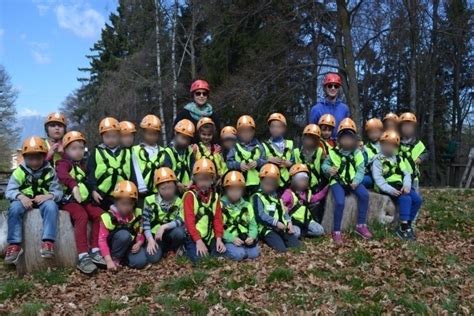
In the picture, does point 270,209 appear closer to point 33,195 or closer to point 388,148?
point 388,148

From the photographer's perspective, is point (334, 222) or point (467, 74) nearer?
point (334, 222)

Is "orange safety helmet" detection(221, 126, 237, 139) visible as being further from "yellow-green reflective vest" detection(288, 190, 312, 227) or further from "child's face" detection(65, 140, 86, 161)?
"child's face" detection(65, 140, 86, 161)

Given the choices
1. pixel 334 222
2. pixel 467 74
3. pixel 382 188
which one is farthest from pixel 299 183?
pixel 467 74

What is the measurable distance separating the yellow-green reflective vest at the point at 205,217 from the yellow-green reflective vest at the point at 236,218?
30cm

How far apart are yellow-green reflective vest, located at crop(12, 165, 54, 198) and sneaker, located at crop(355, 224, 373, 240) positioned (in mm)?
4912

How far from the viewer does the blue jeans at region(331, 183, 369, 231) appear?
873cm

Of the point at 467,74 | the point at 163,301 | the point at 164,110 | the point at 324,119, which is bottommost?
the point at 163,301

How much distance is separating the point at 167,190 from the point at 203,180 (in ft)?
1.79

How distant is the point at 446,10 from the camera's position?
27.6 m

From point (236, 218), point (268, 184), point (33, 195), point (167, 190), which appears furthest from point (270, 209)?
point (33, 195)

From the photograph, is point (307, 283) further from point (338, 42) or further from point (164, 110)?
point (164, 110)

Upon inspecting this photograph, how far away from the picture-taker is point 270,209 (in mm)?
8242

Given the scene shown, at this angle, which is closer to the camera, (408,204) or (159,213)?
(159,213)

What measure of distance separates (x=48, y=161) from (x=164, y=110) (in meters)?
24.7
